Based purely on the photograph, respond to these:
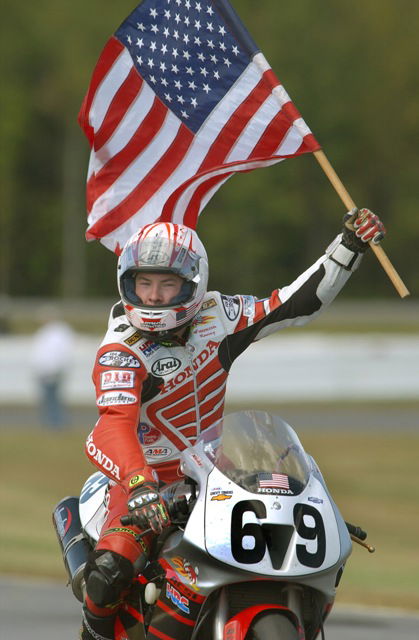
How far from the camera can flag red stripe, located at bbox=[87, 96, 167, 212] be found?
7.50 m

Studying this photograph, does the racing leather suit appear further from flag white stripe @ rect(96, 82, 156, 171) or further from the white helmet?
flag white stripe @ rect(96, 82, 156, 171)

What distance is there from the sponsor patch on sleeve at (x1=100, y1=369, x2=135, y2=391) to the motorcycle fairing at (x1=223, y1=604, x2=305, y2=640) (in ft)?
3.40

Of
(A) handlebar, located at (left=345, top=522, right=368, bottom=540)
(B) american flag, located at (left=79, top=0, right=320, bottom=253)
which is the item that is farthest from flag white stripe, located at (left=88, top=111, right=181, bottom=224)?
(A) handlebar, located at (left=345, top=522, right=368, bottom=540)

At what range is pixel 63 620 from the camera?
8.30 metres

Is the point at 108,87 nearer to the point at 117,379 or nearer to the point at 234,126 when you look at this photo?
the point at 234,126

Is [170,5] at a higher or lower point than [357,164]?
higher

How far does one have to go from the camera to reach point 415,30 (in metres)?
63.8

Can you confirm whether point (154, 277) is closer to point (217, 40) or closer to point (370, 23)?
point (217, 40)

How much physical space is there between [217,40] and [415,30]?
191 ft

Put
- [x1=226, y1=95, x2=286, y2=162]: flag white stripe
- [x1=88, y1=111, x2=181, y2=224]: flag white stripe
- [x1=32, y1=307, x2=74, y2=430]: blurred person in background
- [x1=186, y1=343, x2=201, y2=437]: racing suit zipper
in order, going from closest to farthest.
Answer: [x1=186, y1=343, x2=201, y2=437]: racing suit zipper
[x1=226, y1=95, x2=286, y2=162]: flag white stripe
[x1=88, y1=111, x2=181, y2=224]: flag white stripe
[x1=32, y1=307, x2=74, y2=430]: blurred person in background

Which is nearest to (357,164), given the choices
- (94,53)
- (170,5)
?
(94,53)

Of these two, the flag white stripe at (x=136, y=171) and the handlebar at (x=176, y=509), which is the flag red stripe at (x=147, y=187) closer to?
the flag white stripe at (x=136, y=171)

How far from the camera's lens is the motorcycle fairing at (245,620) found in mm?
4598

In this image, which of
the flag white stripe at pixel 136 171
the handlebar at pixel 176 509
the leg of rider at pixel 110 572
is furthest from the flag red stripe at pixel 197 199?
the handlebar at pixel 176 509
